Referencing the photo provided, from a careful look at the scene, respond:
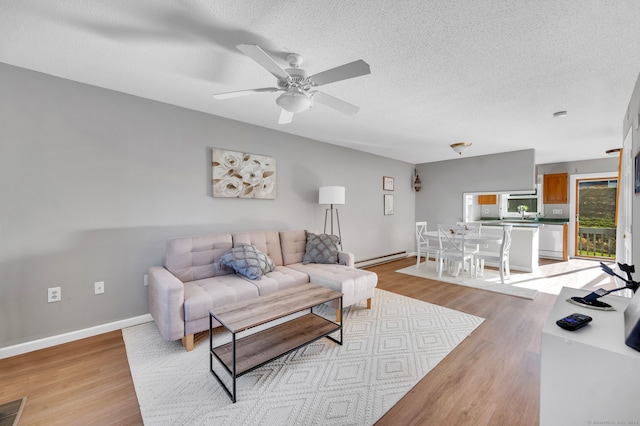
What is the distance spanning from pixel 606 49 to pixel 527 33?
67 cm

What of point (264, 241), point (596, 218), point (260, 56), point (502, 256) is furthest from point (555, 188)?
point (260, 56)

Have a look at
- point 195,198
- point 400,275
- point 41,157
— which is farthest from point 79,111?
point 400,275

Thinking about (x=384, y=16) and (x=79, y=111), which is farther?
(x=79, y=111)

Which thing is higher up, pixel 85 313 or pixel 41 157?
pixel 41 157

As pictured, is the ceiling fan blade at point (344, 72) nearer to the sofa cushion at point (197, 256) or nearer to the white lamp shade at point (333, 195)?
the sofa cushion at point (197, 256)

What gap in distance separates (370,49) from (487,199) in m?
6.18

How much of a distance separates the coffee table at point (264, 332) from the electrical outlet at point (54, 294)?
1513mm

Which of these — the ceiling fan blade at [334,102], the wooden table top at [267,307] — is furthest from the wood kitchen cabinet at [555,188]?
the wooden table top at [267,307]

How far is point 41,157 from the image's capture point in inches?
90.6

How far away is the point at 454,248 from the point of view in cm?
472

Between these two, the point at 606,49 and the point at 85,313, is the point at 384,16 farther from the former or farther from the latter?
the point at 85,313

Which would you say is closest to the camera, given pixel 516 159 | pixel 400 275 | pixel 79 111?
pixel 79 111

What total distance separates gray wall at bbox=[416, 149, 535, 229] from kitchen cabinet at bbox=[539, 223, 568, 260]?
5.76ft

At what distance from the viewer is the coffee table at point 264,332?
5.84 feet
